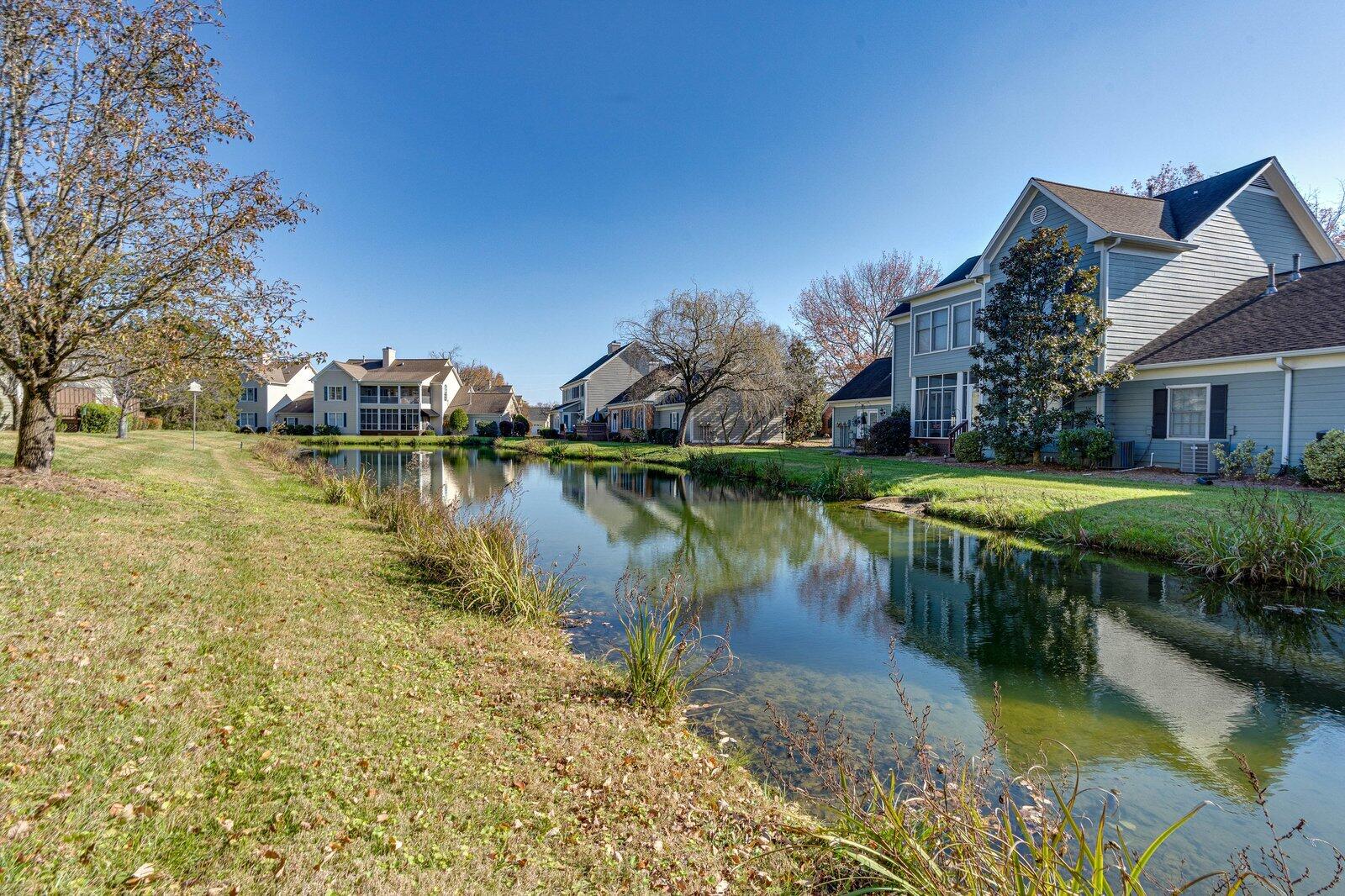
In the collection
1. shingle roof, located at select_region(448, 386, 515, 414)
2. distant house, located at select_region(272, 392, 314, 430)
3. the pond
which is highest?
shingle roof, located at select_region(448, 386, 515, 414)

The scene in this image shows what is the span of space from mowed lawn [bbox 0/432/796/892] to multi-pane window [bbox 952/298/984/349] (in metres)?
21.8

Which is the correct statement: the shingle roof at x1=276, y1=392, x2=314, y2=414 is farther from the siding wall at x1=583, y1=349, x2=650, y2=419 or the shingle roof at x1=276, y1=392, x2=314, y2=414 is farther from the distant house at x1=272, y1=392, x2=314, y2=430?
the siding wall at x1=583, y1=349, x2=650, y2=419

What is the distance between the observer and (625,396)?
161 feet

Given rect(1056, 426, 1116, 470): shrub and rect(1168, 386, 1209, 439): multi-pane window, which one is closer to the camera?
rect(1168, 386, 1209, 439): multi-pane window

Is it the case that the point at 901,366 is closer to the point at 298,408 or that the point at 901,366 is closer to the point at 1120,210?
the point at 1120,210

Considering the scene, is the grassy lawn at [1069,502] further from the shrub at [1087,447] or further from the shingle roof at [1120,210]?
the shingle roof at [1120,210]

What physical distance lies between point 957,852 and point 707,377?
32918 mm

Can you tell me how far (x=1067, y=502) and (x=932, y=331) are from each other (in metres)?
14.4

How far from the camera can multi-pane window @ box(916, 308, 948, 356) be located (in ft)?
82.8

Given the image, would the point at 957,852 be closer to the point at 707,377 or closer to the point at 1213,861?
the point at 1213,861

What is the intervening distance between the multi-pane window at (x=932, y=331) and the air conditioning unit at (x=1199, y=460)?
9623mm

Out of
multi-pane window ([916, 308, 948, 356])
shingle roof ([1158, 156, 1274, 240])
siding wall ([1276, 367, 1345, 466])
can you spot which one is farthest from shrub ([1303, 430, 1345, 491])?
multi-pane window ([916, 308, 948, 356])

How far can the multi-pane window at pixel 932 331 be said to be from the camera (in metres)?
25.2

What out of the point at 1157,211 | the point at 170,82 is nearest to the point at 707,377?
the point at 1157,211
